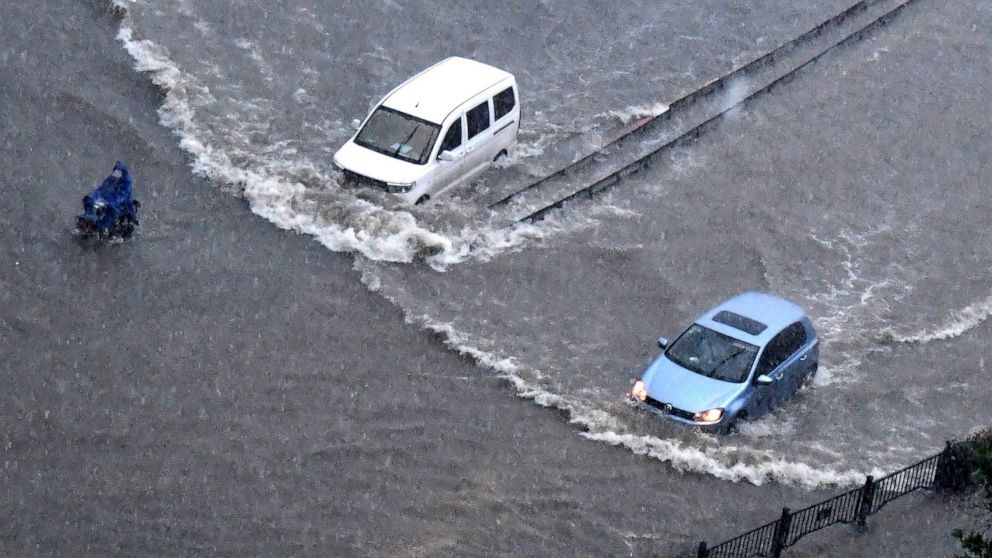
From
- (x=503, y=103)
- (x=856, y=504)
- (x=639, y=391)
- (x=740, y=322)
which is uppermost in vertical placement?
(x=503, y=103)

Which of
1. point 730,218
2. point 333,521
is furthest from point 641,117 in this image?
point 333,521

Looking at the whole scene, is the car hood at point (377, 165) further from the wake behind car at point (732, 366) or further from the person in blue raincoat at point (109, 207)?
the wake behind car at point (732, 366)

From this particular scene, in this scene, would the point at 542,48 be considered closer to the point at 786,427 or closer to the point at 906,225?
the point at 906,225

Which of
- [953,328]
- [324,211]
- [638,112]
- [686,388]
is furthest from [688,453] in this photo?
[638,112]

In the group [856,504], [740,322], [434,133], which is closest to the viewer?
[856,504]

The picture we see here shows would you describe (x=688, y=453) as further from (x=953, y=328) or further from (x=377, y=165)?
(x=377, y=165)

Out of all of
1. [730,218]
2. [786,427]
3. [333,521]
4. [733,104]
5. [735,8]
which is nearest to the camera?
[333,521]
